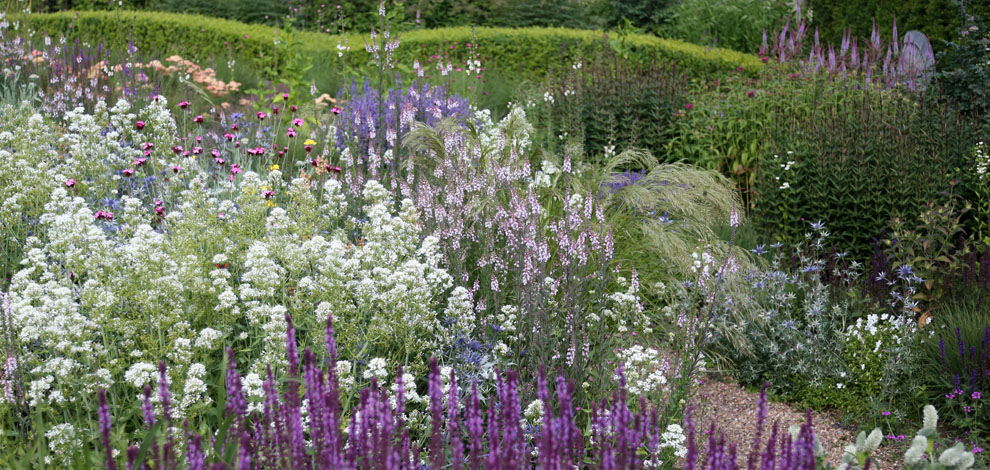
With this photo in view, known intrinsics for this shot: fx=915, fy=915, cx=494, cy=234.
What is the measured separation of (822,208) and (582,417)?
3326mm

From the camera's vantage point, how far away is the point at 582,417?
401 cm

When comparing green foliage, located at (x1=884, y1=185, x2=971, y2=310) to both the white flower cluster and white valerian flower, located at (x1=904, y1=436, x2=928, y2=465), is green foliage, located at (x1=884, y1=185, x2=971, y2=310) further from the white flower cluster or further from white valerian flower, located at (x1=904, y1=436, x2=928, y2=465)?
white valerian flower, located at (x1=904, y1=436, x2=928, y2=465)

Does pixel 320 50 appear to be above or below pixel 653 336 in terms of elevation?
above

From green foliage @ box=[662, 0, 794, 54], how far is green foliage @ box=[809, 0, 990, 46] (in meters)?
1.24

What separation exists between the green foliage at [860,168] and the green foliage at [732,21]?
7982mm

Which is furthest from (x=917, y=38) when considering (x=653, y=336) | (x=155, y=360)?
(x=155, y=360)

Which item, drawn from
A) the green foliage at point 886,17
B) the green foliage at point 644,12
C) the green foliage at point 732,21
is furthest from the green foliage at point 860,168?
the green foliage at point 644,12

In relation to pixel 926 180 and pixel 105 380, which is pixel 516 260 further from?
pixel 926 180

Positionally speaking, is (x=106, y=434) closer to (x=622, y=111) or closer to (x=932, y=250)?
(x=932, y=250)

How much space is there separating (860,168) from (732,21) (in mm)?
9343

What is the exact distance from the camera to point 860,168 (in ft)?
20.7

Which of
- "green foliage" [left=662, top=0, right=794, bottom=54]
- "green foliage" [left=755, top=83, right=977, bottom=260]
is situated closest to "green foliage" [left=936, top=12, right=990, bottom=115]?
"green foliage" [left=755, top=83, right=977, bottom=260]

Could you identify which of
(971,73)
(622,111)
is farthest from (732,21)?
(971,73)

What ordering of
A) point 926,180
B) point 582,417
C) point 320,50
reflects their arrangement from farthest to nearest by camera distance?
point 320,50
point 926,180
point 582,417
